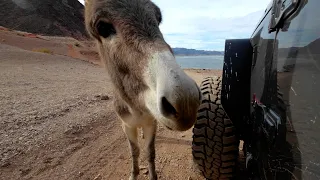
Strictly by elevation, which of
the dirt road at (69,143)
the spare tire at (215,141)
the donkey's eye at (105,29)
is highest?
the donkey's eye at (105,29)

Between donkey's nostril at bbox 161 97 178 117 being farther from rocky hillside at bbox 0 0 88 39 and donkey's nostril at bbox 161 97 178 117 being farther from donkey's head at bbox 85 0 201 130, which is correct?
rocky hillside at bbox 0 0 88 39

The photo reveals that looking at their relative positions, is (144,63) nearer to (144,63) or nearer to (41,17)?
(144,63)

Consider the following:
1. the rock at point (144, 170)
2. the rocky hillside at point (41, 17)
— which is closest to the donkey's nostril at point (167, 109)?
the rock at point (144, 170)

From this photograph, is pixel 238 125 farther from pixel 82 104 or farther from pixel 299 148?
pixel 82 104

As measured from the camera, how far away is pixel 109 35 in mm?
2467

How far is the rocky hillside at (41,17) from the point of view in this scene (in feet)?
192

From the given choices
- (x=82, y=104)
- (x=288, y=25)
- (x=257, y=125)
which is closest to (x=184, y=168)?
(x=257, y=125)

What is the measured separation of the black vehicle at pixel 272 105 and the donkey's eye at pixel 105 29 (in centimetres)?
146

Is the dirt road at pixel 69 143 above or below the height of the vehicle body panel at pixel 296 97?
below

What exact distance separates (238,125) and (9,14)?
72.9 m

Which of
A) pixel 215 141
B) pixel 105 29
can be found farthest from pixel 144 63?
pixel 215 141

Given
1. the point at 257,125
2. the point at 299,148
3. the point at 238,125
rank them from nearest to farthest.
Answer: the point at 299,148 < the point at 257,125 < the point at 238,125

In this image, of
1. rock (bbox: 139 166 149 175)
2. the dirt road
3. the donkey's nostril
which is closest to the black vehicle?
the donkey's nostril

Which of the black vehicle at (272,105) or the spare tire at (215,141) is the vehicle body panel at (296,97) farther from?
the spare tire at (215,141)
